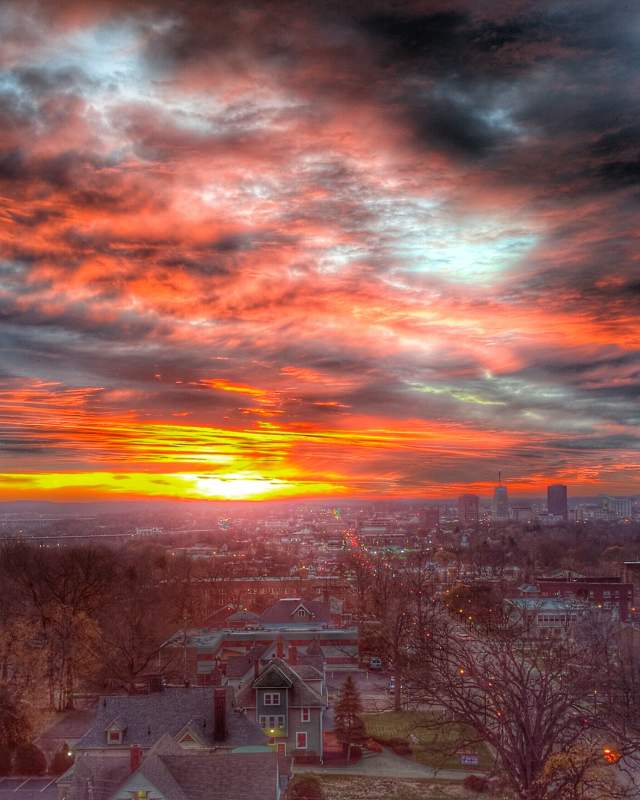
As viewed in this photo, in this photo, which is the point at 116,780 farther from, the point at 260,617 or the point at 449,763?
the point at 260,617

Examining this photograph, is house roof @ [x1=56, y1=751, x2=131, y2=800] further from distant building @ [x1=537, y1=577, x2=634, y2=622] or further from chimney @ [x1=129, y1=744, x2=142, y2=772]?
distant building @ [x1=537, y1=577, x2=634, y2=622]

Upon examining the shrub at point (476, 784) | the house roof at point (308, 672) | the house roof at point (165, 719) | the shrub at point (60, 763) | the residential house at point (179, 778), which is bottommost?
the shrub at point (476, 784)

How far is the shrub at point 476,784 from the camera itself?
31031 mm

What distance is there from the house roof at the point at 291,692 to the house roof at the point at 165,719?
4992mm

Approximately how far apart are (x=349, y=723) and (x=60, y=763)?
1234 centimetres

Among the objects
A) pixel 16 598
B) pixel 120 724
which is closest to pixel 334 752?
pixel 120 724

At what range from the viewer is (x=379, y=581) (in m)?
→ 74.5

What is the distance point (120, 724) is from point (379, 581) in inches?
1798

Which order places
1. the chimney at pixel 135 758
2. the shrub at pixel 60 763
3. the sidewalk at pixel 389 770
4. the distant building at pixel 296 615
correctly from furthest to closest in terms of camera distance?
the distant building at pixel 296 615, the sidewalk at pixel 389 770, the shrub at pixel 60 763, the chimney at pixel 135 758

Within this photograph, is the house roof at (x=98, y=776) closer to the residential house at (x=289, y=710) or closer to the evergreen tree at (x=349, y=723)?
the residential house at (x=289, y=710)

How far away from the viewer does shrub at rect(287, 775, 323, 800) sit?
28222 millimetres

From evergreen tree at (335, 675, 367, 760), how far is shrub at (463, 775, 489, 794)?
6.13 m

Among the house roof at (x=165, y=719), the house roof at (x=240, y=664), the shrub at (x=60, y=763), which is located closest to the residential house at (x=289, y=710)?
the house roof at (x=165, y=719)

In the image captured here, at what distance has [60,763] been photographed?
3325 cm
